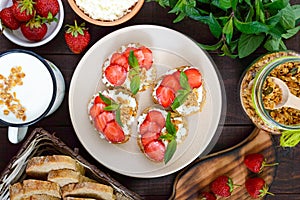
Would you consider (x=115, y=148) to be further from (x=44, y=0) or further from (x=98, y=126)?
(x=44, y=0)

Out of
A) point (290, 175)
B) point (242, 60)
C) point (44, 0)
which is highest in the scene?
point (44, 0)

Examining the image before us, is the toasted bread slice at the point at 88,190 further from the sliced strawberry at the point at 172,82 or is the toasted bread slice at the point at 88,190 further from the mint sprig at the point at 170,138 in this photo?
the sliced strawberry at the point at 172,82

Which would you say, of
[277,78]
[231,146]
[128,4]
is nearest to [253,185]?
[231,146]

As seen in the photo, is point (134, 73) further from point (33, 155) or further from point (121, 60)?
point (33, 155)

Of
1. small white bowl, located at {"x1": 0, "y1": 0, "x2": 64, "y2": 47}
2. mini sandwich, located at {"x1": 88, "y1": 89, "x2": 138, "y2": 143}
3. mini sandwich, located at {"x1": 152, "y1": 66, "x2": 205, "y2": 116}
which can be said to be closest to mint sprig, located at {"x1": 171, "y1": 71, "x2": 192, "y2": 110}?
mini sandwich, located at {"x1": 152, "y1": 66, "x2": 205, "y2": 116}

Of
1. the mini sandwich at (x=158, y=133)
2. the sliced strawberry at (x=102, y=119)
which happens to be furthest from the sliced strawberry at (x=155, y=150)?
the sliced strawberry at (x=102, y=119)

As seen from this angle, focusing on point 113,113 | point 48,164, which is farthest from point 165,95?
point 48,164
